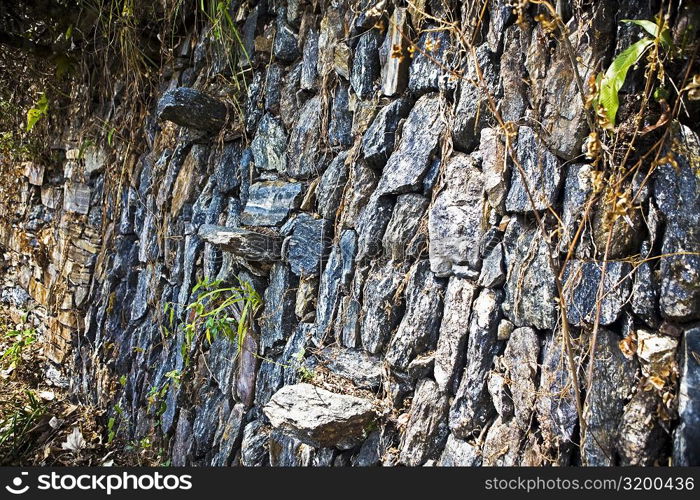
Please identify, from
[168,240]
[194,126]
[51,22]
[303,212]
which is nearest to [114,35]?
[51,22]

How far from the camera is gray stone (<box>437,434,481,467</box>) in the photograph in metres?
1.82

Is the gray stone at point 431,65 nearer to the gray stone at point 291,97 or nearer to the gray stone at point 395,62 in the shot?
the gray stone at point 395,62

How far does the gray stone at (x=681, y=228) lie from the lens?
1.40 metres

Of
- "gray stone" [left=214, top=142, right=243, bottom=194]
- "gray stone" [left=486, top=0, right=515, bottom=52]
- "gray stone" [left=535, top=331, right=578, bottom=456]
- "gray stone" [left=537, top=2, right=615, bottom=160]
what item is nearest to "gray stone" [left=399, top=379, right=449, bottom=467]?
"gray stone" [left=535, top=331, right=578, bottom=456]

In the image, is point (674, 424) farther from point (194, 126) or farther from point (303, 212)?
point (194, 126)

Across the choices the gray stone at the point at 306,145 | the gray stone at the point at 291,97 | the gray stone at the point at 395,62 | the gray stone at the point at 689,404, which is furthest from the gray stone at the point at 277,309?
the gray stone at the point at 689,404

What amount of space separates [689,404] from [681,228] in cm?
41

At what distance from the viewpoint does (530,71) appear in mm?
1758

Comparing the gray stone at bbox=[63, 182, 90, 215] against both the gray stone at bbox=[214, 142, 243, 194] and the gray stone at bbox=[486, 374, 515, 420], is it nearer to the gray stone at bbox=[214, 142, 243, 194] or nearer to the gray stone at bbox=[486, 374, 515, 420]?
the gray stone at bbox=[214, 142, 243, 194]

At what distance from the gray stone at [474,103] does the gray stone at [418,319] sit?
44cm

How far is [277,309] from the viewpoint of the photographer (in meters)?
2.60

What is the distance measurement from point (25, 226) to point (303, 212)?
337cm

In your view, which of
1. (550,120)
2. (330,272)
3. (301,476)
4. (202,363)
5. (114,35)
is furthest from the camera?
(114,35)

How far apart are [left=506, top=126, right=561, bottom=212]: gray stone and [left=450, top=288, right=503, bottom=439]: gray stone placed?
0.29m
